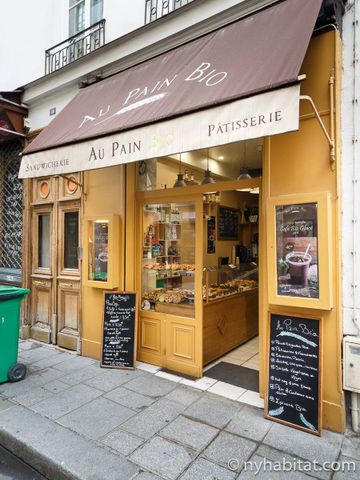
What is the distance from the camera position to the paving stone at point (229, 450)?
2.61 metres

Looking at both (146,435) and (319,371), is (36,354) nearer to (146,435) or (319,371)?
(146,435)

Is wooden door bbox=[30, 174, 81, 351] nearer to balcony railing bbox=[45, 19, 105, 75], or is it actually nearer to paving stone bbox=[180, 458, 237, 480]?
balcony railing bbox=[45, 19, 105, 75]

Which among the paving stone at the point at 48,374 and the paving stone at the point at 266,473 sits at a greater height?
the paving stone at the point at 266,473

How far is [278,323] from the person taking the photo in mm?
3285

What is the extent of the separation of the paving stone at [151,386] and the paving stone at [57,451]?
1015 mm

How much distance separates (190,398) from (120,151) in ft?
9.31

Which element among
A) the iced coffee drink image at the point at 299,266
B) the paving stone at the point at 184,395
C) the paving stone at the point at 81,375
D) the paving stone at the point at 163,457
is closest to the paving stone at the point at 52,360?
the paving stone at the point at 81,375

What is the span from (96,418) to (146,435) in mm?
611

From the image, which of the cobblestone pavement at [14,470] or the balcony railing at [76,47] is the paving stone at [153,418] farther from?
the balcony railing at [76,47]

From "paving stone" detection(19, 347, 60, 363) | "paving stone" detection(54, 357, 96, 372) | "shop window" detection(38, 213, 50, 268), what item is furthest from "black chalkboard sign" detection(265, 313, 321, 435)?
"shop window" detection(38, 213, 50, 268)

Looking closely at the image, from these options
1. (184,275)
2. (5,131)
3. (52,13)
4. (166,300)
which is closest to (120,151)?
(184,275)

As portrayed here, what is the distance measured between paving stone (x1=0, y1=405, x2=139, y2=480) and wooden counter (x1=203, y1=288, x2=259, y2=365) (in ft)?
7.06

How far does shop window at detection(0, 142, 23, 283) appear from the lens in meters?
6.61

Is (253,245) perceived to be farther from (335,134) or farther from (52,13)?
(52,13)
